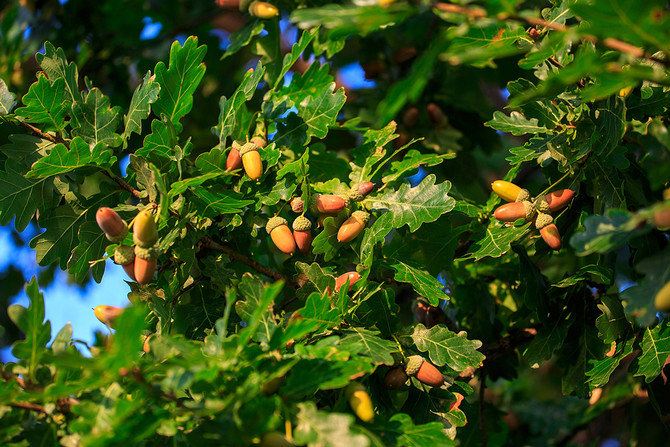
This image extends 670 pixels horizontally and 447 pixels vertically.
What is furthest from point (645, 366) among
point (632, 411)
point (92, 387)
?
point (92, 387)

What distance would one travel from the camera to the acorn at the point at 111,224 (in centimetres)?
126

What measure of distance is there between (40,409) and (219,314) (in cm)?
34

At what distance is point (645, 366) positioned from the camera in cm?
131

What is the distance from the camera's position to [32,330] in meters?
1.10

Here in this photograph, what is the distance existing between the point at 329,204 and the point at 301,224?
60mm

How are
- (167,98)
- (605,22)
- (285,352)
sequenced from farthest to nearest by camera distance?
(167,98) < (285,352) < (605,22)

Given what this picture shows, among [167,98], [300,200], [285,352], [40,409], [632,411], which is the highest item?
[167,98]

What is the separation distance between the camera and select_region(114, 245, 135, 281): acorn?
1279 millimetres

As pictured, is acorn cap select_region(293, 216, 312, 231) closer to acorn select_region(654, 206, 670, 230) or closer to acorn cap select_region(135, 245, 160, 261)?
acorn cap select_region(135, 245, 160, 261)

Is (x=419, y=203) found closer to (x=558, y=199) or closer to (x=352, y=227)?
(x=352, y=227)

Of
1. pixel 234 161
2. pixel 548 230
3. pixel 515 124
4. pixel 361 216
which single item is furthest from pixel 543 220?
pixel 234 161

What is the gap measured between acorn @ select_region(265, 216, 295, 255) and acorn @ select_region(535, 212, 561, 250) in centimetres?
40

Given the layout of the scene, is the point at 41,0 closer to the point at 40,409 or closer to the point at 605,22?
the point at 40,409

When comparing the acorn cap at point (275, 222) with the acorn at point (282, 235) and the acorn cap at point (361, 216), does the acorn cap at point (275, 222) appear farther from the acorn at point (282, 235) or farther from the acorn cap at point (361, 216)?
the acorn cap at point (361, 216)
